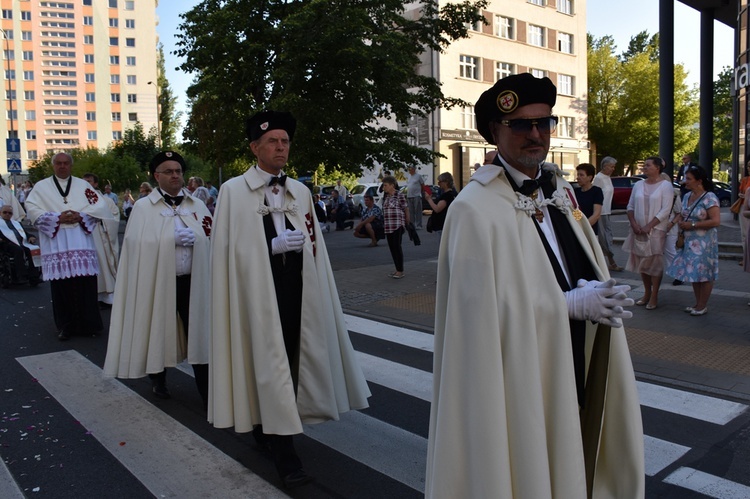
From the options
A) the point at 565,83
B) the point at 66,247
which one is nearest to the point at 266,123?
the point at 66,247

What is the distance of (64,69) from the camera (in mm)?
86812

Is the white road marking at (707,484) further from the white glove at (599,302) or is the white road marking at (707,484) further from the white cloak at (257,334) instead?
the white cloak at (257,334)

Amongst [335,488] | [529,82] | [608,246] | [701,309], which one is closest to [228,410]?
[335,488]

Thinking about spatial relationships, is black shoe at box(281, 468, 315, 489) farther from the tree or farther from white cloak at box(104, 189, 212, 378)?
the tree

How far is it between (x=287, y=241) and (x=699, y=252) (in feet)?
19.8

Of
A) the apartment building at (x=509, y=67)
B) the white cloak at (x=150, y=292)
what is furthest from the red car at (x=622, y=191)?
the white cloak at (x=150, y=292)

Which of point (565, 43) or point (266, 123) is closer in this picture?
point (266, 123)

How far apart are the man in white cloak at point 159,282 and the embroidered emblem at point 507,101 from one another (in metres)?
3.32

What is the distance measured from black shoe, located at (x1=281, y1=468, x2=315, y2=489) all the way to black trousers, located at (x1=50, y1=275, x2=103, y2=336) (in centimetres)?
509

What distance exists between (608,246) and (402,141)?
17.0 ft

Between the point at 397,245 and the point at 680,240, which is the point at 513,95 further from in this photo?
the point at 397,245

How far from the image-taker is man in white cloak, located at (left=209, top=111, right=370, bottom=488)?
12.6ft

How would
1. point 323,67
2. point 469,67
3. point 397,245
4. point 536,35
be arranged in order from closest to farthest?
1. point 397,245
2. point 323,67
3. point 469,67
4. point 536,35

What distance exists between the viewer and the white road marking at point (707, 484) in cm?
363
